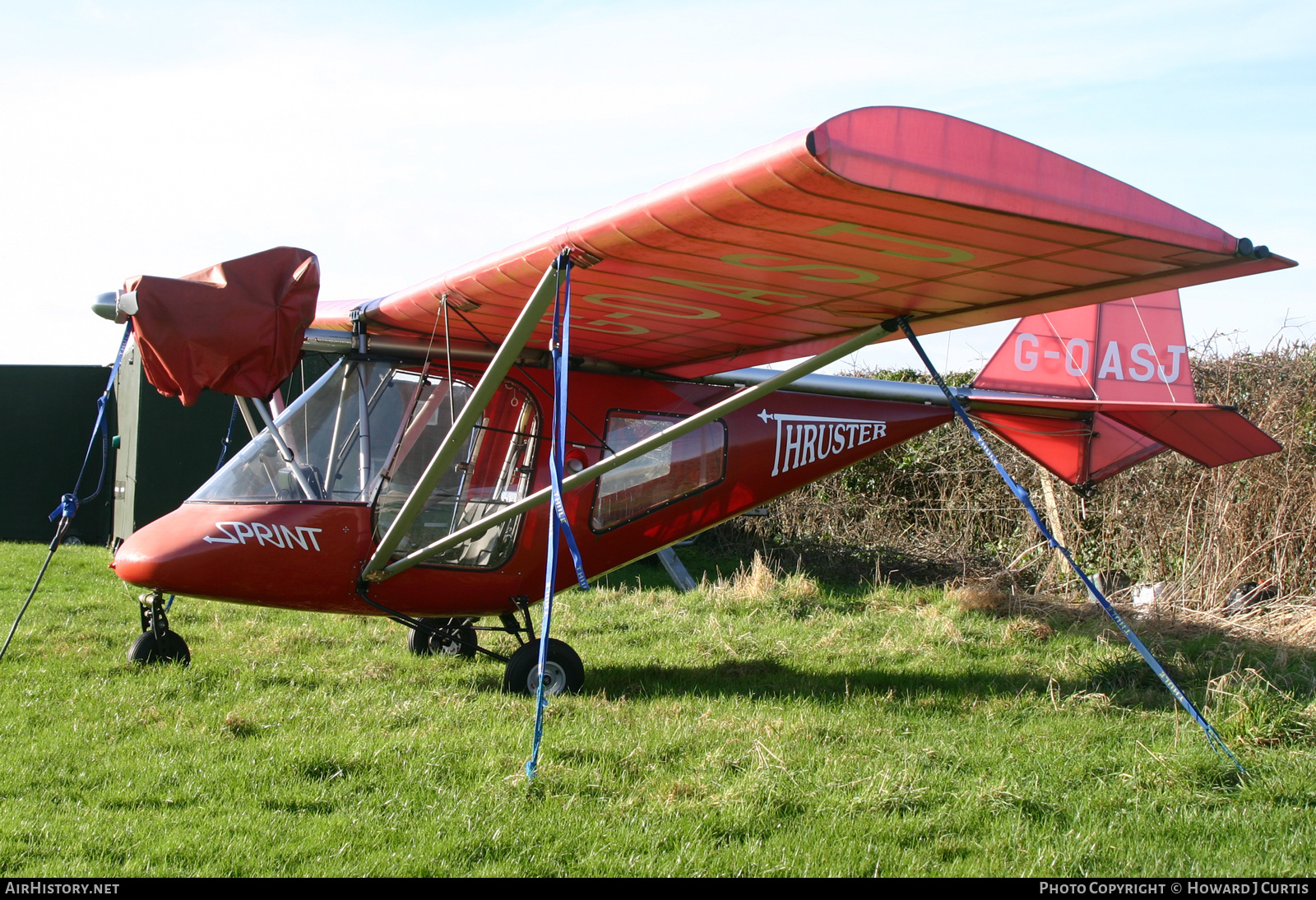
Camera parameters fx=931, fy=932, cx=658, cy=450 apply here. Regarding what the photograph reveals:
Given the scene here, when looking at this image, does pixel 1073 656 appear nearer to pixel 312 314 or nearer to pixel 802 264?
pixel 802 264

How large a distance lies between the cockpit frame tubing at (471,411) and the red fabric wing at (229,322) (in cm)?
113

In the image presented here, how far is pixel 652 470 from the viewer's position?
647 cm

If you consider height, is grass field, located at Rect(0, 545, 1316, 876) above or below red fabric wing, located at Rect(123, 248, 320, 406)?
below

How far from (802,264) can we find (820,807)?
7.63ft

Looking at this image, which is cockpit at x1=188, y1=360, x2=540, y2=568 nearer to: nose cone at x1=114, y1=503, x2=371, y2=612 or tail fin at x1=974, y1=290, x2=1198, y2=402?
nose cone at x1=114, y1=503, x2=371, y2=612

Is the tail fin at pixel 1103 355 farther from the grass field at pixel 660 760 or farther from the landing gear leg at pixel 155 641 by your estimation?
the landing gear leg at pixel 155 641

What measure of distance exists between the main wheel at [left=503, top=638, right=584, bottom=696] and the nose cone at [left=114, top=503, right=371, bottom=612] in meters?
1.03

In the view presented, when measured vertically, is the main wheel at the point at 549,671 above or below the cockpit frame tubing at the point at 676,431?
below

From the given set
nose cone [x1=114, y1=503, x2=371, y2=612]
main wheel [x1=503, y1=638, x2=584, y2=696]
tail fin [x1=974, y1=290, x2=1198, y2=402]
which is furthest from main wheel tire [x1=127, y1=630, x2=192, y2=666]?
tail fin [x1=974, y1=290, x2=1198, y2=402]

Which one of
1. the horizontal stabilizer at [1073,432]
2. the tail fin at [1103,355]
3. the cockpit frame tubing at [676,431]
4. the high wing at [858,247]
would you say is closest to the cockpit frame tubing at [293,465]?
the cockpit frame tubing at [676,431]

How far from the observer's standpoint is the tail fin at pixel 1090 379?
7.36 meters

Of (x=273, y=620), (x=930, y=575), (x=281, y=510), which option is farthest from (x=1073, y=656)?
(x=273, y=620)

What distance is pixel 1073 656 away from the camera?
22.4 ft

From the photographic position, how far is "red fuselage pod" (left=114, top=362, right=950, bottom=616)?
520cm
